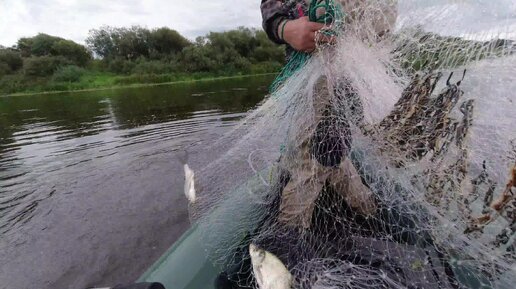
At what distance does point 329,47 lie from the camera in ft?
5.85

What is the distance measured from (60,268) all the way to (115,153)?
449 cm

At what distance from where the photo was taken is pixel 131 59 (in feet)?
170

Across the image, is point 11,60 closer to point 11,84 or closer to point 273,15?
point 11,84

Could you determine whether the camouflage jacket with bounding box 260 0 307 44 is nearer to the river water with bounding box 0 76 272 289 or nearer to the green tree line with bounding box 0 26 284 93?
the river water with bounding box 0 76 272 289

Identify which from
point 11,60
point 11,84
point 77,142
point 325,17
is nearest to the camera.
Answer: point 325,17

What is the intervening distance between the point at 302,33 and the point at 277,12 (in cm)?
39

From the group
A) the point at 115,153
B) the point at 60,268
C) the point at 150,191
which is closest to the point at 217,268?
the point at 60,268

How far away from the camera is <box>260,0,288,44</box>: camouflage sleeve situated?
208 centimetres

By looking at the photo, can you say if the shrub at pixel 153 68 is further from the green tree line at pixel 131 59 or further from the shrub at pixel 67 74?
the shrub at pixel 67 74

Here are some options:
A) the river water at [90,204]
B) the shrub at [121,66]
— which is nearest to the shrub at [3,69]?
the shrub at [121,66]

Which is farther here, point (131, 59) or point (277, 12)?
point (131, 59)

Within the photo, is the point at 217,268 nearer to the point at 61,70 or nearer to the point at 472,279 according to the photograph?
the point at 472,279

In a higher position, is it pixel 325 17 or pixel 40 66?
pixel 325 17

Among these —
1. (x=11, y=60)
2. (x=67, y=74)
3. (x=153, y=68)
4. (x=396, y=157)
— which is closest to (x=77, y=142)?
(x=396, y=157)
